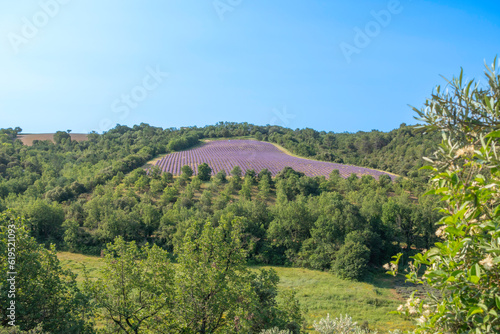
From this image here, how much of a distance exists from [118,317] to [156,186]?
148ft

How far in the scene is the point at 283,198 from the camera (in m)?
51.6

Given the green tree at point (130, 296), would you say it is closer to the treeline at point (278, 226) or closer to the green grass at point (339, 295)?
the green grass at point (339, 295)

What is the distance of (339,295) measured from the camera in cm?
2925

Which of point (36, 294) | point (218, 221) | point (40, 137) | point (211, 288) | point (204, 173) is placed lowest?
point (36, 294)

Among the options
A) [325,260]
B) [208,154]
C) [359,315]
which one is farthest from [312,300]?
[208,154]

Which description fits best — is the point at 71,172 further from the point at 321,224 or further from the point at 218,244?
the point at 218,244

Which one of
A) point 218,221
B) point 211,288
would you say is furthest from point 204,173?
point 211,288

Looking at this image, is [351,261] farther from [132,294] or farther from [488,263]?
[488,263]

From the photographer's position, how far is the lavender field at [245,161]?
7244 centimetres

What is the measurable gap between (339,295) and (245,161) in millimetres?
54756

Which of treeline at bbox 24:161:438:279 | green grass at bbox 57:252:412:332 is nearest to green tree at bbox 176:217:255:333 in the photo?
green grass at bbox 57:252:412:332

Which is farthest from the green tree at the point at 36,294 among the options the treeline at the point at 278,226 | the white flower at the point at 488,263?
the treeline at the point at 278,226

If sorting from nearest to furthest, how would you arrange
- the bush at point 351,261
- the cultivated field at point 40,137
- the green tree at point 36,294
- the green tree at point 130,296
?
the green tree at point 36,294, the green tree at point 130,296, the bush at point 351,261, the cultivated field at point 40,137

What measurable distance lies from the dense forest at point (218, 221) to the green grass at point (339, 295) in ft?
6.45
